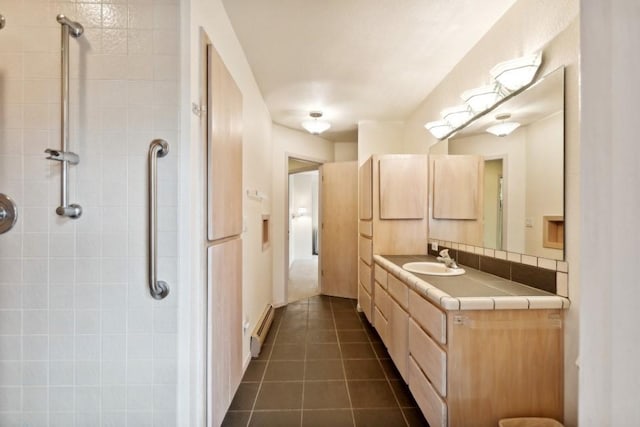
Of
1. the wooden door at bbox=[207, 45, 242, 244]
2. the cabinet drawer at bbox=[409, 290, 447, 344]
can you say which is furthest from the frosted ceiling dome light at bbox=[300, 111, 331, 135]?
the cabinet drawer at bbox=[409, 290, 447, 344]

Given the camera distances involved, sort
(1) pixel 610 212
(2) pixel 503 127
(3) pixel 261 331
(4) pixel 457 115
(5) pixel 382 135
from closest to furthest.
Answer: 1. (1) pixel 610 212
2. (2) pixel 503 127
3. (4) pixel 457 115
4. (3) pixel 261 331
5. (5) pixel 382 135

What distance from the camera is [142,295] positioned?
1.18 meters

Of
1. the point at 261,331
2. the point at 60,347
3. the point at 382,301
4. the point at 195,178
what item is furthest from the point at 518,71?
the point at 261,331

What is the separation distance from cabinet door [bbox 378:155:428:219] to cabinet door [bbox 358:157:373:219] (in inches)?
8.4

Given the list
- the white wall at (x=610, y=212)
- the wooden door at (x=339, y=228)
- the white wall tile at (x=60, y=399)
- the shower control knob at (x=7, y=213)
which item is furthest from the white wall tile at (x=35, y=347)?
the wooden door at (x=339, y=228)

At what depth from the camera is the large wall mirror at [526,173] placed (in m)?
1.34

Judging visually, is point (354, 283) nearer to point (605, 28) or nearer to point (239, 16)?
point (239, 16)

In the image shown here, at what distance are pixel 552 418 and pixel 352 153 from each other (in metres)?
3.87

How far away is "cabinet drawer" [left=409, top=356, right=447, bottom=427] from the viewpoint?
4.25ft

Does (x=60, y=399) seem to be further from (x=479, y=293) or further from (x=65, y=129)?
(x=479, y=293)

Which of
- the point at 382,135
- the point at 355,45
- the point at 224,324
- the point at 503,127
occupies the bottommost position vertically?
the point at 224,324

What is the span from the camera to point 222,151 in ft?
4.93

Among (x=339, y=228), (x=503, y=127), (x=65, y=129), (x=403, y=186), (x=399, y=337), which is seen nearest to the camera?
(x=65, y=129)

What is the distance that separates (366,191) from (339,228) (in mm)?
1141
